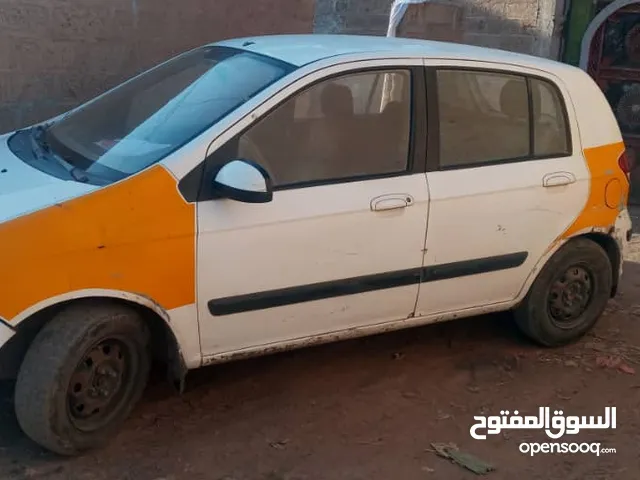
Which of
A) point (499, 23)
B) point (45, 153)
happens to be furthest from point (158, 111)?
point (499, 23)

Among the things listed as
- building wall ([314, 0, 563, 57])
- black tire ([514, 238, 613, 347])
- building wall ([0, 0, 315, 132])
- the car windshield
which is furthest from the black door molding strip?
building wall ([314, 0, 563, 57])

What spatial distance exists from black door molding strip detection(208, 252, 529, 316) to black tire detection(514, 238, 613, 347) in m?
0.32

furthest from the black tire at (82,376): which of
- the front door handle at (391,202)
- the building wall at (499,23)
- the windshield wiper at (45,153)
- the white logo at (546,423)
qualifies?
the building wall at (499,23)

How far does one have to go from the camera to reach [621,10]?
8719 mm

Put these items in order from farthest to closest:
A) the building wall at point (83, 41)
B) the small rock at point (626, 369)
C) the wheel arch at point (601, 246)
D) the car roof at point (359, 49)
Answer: the building wall at point (83, 41)
the small rock at point (626, 369)
the wheel arch at point (601, 246)
the car roof at point (359, 49)

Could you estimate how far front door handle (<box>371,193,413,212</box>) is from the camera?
13.7ft

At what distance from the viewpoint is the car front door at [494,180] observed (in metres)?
4.46

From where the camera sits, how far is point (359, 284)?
13.8 feet

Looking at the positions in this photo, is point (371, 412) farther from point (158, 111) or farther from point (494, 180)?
point (158, 111)

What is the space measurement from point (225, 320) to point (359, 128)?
1144 millimetres

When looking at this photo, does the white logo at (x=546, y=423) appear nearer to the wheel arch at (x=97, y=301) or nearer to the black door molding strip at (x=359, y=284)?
the black door molding strip at (x=359, y=284)

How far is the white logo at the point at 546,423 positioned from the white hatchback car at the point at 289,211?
60 cm

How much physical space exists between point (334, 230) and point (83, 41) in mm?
3176

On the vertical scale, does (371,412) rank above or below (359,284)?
below
